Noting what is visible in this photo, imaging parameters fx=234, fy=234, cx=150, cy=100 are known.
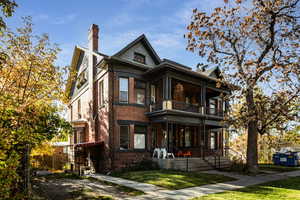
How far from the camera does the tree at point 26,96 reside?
5221mm

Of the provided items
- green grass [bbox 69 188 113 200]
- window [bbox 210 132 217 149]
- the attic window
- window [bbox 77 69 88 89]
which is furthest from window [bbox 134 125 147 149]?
window [bbox 210 132 217 149]

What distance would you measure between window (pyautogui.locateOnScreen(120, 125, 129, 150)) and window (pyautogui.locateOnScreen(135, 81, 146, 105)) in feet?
7.65

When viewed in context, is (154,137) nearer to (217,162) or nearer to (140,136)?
(140,136)

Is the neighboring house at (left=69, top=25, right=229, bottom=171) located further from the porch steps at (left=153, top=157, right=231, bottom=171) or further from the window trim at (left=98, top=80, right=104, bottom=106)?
the porch steps at (left=153, top=157, right=231, bottom=171)

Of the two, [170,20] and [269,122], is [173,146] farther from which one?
[170,20]

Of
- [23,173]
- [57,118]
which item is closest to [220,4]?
[57,118]

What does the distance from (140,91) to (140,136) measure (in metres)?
3.54

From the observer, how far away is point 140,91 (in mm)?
18609

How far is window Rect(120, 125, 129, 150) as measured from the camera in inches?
674

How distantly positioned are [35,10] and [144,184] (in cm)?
860

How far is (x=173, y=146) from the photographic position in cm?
2072

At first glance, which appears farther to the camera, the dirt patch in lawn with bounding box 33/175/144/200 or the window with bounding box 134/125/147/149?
the window with bounding box 134/125/147/149

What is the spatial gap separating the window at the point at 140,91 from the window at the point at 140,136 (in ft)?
6.47

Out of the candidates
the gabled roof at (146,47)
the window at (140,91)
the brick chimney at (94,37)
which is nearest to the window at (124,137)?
the window at (140,91)
